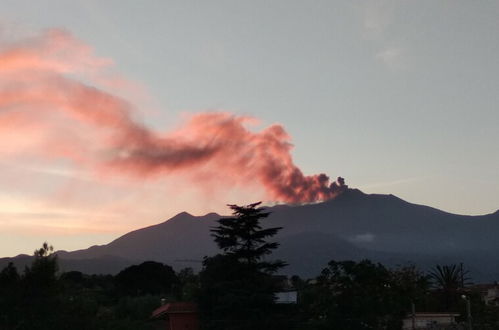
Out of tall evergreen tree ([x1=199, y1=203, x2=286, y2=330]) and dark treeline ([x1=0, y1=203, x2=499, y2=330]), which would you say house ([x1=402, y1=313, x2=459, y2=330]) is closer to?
dark treeline ([x1=0, y1=203, x2=499, y2=330])

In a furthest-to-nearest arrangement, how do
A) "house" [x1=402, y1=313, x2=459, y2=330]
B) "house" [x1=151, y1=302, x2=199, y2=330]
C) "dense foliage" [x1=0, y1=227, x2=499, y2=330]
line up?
"house" [x1=151, y1=302, x2=199, y2=330], "house" [x1=402, y1=313, x2=459, y2=330], "dense foliage" [x1=0, y1=227, x2=499, y2=330]

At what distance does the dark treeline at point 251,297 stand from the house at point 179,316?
0.51 metres

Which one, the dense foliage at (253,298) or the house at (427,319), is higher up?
the dense foliage at (253,298)

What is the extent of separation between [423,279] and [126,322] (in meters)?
18.8

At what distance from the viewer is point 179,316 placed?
131 ft

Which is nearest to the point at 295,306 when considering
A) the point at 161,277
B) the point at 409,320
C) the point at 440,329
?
the point at 409,320

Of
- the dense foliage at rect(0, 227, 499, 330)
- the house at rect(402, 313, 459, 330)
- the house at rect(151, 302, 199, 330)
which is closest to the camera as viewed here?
the dense foliage at rect(0, 227, 499, 330)

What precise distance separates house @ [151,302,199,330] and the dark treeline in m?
0.51

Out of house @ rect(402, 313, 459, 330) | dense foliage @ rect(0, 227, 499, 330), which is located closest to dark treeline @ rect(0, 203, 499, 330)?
dense foliage @ rect(0, 227, 499, 330)

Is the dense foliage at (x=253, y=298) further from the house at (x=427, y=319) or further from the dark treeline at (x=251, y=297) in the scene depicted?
the house at (x=427, y=319)

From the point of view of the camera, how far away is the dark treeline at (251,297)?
31.4 m

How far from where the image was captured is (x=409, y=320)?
35562 millimetres

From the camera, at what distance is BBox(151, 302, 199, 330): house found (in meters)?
39.4

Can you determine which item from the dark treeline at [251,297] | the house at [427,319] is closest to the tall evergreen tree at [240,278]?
the dark treeline at [251,297]
